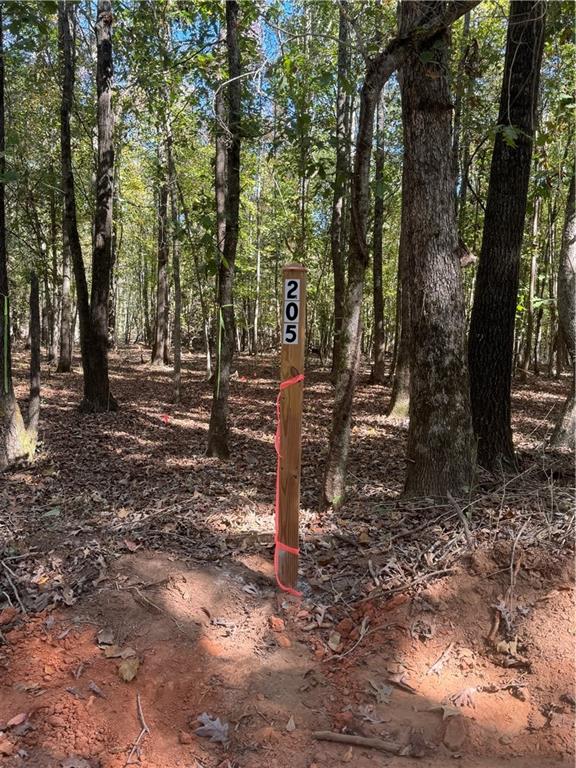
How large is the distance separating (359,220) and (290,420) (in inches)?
78.3

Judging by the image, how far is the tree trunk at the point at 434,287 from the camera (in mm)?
4457

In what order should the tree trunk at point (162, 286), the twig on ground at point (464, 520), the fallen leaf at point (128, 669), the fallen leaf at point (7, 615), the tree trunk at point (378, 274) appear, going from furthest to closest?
the tree trunk at point (162, 286), the tree trunk at point (378, 274), the twig on ground at point (464, 520), the fallen leaf at point (7, 615), the fallen leaf at point (128, 669)

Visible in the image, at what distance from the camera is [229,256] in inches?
273

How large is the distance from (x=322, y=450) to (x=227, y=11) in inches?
231

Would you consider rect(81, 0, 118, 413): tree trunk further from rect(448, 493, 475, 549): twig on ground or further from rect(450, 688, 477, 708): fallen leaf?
rect(450, 688, 477, 708): fallen leaf

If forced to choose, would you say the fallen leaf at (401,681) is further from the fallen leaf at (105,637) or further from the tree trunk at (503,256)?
the tree trunk at (503,256)

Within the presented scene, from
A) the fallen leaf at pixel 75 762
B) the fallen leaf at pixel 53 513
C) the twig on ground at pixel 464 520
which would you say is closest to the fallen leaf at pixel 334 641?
the twig on ground at pixel 464 520

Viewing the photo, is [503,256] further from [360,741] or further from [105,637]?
[105,637]

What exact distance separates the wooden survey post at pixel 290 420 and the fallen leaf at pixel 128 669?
113 centimetres

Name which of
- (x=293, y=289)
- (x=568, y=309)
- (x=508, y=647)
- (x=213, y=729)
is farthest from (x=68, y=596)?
(x=568, y=309)

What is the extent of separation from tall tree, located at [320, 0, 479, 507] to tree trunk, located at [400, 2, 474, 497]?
11.9 inches

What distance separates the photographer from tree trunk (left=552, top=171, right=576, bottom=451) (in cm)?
684

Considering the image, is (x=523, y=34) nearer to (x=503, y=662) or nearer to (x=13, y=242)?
(x=503, y=662)

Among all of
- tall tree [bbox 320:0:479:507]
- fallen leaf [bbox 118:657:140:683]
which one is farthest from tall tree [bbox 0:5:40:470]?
fallen leaf [bbox 118:657:140:683]
